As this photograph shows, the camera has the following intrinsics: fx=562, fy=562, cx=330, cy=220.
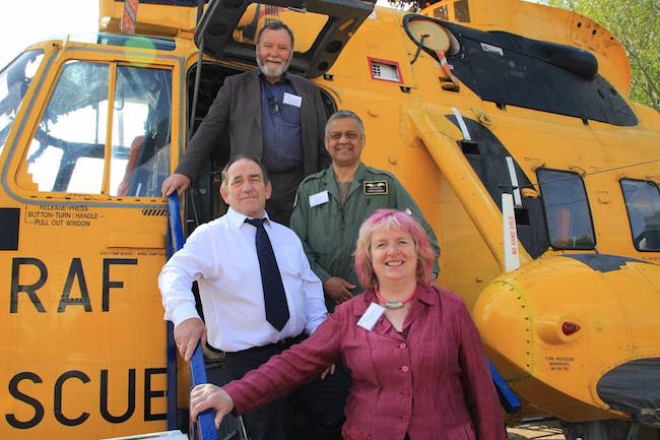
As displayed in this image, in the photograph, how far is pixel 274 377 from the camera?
7.51 feet

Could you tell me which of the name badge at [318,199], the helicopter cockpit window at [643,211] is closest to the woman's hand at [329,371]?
the name badge at [318,199]

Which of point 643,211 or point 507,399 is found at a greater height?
point 643,211

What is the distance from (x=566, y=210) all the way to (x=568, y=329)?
2.30 m

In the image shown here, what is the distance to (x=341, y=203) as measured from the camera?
3.33 meters

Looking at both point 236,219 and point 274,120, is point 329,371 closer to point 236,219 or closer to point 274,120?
point 236,219

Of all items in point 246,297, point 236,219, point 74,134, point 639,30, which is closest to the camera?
point 246,297

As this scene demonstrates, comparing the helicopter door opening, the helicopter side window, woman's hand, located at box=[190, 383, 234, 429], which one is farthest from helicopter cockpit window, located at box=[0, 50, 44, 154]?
woman's hand, located at box=[190, 383, 234, 429]

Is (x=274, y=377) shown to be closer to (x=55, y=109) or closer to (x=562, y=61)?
(x=55, y=109)

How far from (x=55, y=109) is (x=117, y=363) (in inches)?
69.1

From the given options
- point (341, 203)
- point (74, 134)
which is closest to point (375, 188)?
point (341, 203)

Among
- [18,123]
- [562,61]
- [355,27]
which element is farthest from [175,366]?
[562,61]

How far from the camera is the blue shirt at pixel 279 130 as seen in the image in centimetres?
393

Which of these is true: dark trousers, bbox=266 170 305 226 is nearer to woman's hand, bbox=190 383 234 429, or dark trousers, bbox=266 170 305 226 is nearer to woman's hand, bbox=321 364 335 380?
woman's hand, bbox=321 364 335 380

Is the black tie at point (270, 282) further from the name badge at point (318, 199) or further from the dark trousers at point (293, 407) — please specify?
the name badge at point (318, 199)
